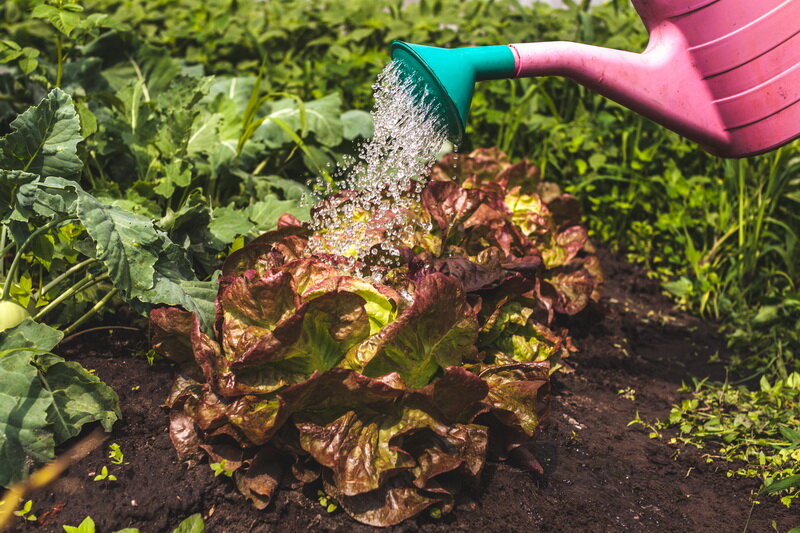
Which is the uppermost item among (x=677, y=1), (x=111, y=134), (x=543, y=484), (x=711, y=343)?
(x=677, y=1)

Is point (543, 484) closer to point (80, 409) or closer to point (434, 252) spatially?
point (434, 252)

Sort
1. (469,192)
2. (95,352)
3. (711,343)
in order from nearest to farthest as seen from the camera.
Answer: (95,352)
(469,192)
(711,343)

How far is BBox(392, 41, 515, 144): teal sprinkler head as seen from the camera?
191 cm

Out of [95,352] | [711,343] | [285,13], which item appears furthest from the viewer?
[285,13]

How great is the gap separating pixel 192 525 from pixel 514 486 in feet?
2.95

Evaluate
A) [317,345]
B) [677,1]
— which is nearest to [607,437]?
[317,345]

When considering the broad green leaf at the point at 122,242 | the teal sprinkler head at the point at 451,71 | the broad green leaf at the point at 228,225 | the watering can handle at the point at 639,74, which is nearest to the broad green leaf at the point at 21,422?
the broad green leaf at the point at 122,242

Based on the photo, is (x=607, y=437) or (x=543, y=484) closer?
(x=543, y=484)

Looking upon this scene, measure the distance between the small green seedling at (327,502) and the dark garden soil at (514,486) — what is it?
0.02m

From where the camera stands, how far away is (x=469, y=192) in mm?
2688

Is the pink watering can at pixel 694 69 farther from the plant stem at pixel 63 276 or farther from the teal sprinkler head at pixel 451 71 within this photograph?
the plant stem at pixel 63 276

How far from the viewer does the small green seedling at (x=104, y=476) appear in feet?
6.11

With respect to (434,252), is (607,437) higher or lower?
lower

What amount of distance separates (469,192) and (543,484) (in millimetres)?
1124
